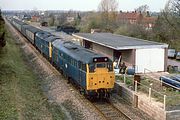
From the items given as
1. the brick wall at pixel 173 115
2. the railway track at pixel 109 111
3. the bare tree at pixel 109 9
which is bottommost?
the railway track at pixel 109 111

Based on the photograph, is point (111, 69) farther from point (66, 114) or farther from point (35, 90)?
point (35, 90)

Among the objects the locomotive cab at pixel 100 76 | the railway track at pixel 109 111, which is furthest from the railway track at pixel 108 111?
the locomotive cab at pixel 100 76

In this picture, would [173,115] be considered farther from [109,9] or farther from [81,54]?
[109,9]

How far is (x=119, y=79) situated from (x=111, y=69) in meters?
4.36

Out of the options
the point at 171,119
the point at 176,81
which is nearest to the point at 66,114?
the point at 171,119

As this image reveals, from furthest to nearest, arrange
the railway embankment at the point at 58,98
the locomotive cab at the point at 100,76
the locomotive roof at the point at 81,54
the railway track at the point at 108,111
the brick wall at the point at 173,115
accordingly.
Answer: the locomotive roof at the point at 81,54
the locomotive cab at the point at 100,76
the railway embankment at the point at 58,98
the railway track at the point at 108,111
the brick wall at the point at 173,115

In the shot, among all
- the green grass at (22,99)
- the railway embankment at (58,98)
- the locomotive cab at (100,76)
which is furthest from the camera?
the locomotive cab at (100,76)

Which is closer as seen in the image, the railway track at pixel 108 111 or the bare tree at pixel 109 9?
the railway track at pixel 108 111

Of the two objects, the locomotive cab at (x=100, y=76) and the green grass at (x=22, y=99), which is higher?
the locomotive cab at (x=100, y=76)

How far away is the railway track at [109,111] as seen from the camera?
1708 centimetres

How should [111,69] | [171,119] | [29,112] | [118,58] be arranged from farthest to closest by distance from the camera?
[118,58] < [111,69] < [29,112] < [171,119]

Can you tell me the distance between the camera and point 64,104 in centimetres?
1981

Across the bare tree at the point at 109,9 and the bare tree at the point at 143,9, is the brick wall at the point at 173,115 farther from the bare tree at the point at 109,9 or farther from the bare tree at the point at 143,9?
the bare tree at the point at 143,9

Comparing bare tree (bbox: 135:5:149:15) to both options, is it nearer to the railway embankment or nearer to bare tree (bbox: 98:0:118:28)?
bare tree (bbox: 98:0:118:28)
